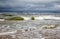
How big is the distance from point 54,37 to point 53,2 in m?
2.16

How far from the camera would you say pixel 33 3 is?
13.2 ft

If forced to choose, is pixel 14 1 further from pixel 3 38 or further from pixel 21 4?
pixel 3 38

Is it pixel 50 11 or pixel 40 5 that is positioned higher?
pixel 40 5

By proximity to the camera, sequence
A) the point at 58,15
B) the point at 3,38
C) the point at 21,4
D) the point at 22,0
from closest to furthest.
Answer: the point at 3,38 < the point at 22,0 < the point at 21,4 < the point at 58,15

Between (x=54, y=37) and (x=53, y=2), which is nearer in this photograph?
(x=54, y=37)

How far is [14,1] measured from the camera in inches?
151

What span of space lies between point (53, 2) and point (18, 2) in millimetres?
1097

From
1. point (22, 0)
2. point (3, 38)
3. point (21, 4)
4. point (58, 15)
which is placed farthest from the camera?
point (58, 15)

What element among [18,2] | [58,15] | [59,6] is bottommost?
[58,15]

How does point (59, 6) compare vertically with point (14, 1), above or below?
below

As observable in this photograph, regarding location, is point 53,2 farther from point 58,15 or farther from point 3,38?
point 3,38

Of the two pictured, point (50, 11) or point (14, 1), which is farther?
point (50, 11)

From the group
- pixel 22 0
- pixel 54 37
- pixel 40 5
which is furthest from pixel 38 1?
pixel 54 37

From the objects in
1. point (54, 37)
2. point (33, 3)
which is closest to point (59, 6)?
point (33, 3)
